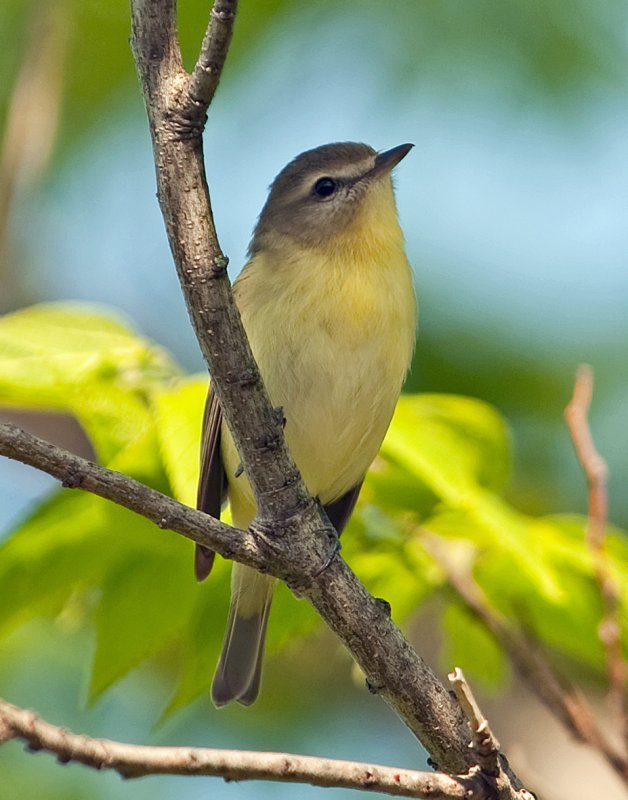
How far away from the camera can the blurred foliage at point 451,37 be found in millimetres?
5965

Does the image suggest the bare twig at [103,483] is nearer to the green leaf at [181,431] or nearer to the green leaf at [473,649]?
the green leaf at [181,431]

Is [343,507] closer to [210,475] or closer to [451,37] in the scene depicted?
→ [210,475]

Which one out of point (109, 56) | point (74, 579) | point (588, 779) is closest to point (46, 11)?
point (109, 56)

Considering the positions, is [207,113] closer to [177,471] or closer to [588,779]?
[177,471]

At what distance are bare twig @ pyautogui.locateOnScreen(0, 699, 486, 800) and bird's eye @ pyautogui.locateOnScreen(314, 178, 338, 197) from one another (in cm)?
260

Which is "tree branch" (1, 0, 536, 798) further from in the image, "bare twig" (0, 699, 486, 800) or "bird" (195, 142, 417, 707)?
"bird" (195, 142, 417, 707)

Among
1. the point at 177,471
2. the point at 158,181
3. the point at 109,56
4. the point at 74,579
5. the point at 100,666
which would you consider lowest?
the point at 100,666

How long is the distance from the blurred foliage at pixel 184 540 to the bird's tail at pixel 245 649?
32cm

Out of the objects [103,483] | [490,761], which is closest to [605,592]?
[490,761]

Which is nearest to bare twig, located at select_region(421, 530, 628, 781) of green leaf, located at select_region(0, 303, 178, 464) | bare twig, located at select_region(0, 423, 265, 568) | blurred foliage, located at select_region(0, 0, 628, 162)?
green leaf, located at select_region(0, 303, 178, 464)

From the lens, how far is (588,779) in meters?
4.93

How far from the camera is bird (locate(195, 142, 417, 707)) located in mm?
3787

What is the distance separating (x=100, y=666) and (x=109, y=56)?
415 centimetres

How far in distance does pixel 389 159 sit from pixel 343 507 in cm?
138
